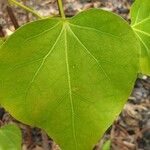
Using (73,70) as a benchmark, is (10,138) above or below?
below

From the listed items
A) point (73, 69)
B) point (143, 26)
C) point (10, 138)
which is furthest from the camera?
point (10, 138)

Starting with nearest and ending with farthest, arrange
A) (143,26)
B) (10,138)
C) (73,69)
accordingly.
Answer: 1. (73,69)
2. (143,26)
3. (10,138)

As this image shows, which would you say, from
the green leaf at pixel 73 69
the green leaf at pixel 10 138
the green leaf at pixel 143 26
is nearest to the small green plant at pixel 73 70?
the green leaf at pixel 73 69

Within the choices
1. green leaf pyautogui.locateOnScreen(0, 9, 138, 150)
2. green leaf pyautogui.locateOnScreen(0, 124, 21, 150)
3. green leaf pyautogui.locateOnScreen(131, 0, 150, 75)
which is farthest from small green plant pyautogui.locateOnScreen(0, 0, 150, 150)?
green leaf pyautogui.locateOnScreen(0, 124, 21, 150)

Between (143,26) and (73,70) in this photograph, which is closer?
(73,70)

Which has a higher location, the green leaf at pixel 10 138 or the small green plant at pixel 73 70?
the small green plant at pixel 73 70

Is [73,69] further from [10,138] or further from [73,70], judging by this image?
[10,138]

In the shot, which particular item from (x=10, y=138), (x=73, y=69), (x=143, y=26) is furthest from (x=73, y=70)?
(x=10, y=138)

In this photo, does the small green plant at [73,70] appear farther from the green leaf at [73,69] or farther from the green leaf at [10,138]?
the green leaf at [10,138]

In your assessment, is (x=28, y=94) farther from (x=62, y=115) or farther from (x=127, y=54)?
(x=127, y=54)
